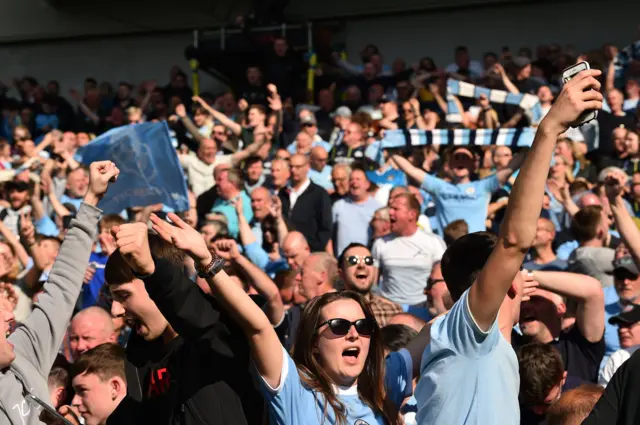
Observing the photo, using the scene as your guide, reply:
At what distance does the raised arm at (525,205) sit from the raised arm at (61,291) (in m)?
1.69

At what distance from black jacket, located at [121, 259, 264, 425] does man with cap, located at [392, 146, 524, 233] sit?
5311mm

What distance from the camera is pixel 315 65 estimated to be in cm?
1808

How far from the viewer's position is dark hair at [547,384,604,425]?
11.5ft

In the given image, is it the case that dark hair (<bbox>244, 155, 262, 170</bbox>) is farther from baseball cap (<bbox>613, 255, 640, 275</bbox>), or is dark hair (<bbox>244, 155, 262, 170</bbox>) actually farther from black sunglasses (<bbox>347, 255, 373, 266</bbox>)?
baseball cap (<bbox>613, 255, 640, 275</bbox>)

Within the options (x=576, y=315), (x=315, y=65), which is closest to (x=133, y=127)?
(x=576, y=315)

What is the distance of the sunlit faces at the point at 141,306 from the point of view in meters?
3.90

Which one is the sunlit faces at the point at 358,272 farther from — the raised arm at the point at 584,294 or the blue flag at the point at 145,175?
the raised arm at the point at 584,294

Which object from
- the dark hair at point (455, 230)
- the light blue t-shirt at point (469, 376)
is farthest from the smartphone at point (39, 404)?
the dark hair at point (455, 230)

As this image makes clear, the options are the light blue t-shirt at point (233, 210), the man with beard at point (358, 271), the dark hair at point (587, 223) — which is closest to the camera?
the man with beard at point (358, 271)

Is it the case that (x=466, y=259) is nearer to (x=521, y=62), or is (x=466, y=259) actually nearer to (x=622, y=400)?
(x=622, y=400)

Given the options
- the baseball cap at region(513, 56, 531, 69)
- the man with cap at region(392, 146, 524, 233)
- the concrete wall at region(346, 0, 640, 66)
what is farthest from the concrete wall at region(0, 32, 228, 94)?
the man with cap at region(392, 146, 524, 233)

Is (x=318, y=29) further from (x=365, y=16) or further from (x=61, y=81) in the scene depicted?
(x=61, y=81)

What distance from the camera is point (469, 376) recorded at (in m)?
2.98

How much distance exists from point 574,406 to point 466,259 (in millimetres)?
731
